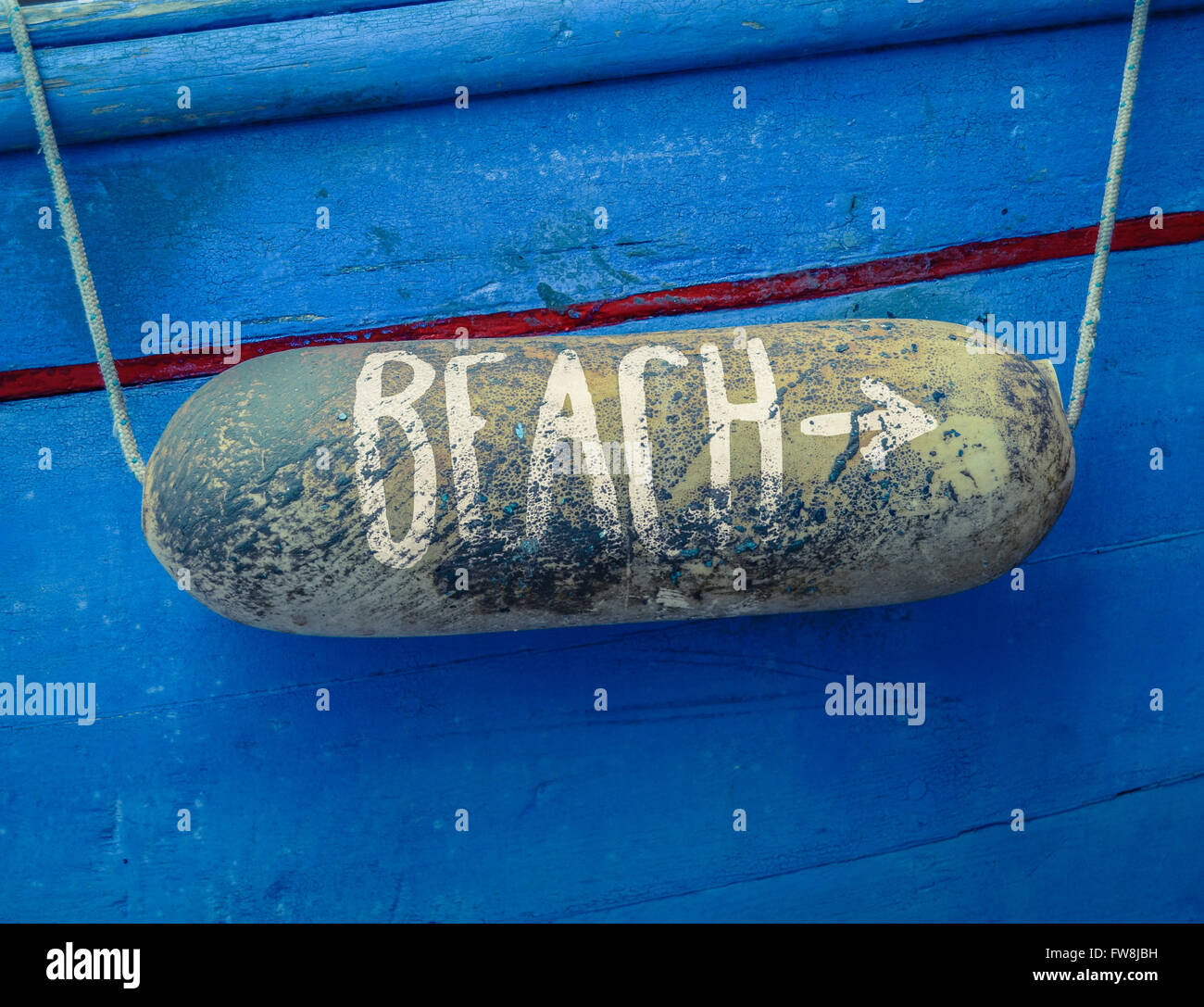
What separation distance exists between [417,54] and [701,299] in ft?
2.52

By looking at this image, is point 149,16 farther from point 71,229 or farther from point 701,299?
point 701,299

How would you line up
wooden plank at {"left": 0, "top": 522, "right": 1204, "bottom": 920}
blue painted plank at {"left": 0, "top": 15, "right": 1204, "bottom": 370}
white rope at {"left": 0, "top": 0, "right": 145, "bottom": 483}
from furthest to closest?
wooden plank at {"left": 0, "top": 522, "right": 1204, "bottom": 920} → blue painted plank at {"left": 0, "top": 15, "right": 1204, "bottom": 370} → white rope at {"left": 0, "top": 0, "right": 145, "bottom": 483}

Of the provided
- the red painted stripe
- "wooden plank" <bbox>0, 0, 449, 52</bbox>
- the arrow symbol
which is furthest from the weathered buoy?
"wooden plank" <bbox>0, 0, 449, 52</bbox>

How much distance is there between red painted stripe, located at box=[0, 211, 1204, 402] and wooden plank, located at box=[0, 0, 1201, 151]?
449mm

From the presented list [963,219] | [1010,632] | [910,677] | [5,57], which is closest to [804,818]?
[910,677]

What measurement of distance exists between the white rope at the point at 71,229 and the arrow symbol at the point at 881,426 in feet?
4.16

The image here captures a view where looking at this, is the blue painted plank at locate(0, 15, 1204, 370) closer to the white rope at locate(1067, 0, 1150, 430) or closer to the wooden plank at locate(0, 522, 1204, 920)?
the white rope at locate(1067, 0, 1150, 430)

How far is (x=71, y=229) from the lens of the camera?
1.65 meters

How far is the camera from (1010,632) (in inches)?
77.4

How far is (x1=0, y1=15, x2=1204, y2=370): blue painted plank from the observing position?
5.80ft

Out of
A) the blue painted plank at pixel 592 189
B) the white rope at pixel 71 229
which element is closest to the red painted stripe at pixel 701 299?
the blue painted plank at pixel 592 189

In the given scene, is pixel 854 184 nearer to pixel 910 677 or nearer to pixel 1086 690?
pixel 910 677

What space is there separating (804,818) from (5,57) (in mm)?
2316

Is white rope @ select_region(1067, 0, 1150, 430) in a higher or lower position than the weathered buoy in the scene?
higher
